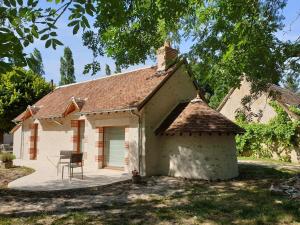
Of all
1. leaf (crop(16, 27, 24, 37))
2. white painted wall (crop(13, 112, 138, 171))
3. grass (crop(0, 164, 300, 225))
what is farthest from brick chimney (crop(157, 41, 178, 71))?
leaf (crop(16, 27, 24, 37))

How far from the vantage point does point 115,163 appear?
58.7ft

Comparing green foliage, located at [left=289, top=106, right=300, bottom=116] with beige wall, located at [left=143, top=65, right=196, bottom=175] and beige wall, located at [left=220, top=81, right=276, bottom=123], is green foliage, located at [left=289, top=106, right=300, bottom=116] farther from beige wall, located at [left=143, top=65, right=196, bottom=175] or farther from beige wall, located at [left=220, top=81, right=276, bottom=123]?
beige wall, located at [left=143, top=65, right=196, bottom=175]

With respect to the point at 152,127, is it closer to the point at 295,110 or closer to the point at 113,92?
the point at 113,92

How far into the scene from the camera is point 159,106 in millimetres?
16781

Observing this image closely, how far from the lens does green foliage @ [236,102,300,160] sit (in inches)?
969

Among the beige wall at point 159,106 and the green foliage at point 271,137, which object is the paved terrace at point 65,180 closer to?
the beige wall at point 159,106

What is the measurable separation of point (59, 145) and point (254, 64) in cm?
1486

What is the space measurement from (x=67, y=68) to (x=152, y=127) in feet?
156

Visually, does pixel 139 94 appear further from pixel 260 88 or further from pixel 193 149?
pixel 260 88

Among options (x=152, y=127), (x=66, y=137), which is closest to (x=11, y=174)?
(x=66, y=137)

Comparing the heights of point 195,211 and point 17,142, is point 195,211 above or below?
below

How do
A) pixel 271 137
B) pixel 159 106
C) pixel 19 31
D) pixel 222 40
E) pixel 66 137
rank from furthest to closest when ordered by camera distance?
pixel 271 137 → pixel 66 137 → pixel 159 106 → pixel 222 40 → pixel 19 31

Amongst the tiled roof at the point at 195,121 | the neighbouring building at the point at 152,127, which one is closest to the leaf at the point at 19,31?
the neighbouring building at the point at 152,127

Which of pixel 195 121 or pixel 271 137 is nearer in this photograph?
pixel 195 121
